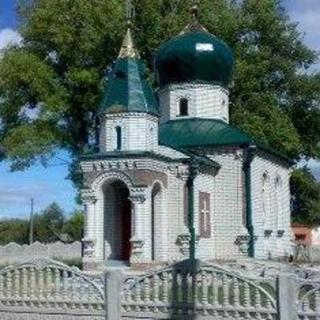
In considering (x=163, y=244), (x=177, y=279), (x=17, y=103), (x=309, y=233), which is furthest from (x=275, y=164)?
(x=309, y=233)

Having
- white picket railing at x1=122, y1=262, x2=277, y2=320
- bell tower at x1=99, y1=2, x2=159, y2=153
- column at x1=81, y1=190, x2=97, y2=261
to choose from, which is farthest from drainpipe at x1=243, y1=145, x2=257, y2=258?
white picket railing at x1=122, y1=262, x2=277, y2=320

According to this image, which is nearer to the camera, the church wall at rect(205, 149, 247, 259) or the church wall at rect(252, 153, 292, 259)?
the church wall at rect(205, 149, 247, 259)

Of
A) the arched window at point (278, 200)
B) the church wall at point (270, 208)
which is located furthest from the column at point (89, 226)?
the arched window at point (278, 200)

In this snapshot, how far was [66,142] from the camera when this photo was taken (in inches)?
1102

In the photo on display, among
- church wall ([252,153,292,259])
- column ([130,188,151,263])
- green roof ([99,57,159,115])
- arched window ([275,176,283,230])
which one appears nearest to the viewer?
column ([130,188,151,263])

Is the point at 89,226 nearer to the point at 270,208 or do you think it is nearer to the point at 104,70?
the point at 270,208

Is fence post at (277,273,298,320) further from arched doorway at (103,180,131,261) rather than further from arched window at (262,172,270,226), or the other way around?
arched window at (262,172,270,226)

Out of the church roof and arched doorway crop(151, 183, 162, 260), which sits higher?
the church roof

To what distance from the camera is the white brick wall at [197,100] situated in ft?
74.6

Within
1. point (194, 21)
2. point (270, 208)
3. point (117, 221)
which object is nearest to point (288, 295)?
point (117, 221)

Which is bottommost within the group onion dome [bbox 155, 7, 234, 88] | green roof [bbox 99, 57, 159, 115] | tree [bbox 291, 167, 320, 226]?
tree [bbox 291, 167, 320, 226]

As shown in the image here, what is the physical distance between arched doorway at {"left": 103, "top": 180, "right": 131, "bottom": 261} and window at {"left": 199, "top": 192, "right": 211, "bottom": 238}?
6.82 ft

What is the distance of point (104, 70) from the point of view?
Result: 27.8 m

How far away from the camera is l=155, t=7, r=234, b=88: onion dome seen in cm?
2255
